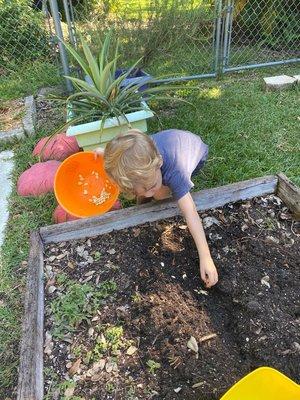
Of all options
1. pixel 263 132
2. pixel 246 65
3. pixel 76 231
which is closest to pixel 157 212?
pixel 76 231

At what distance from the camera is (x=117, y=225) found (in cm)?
215

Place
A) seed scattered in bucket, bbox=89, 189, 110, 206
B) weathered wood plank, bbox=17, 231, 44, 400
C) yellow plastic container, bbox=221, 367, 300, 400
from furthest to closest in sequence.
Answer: seed scattered in bucket, bbox=89, 189, 110, 206 < weathered wood plank, bbox=17, 231, 44, 400 < yellow plastic container, bbox=221, 367, 300, 400

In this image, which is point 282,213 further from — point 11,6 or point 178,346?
point 11,6

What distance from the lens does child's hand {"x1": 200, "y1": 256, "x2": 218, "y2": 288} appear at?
179 centimetres

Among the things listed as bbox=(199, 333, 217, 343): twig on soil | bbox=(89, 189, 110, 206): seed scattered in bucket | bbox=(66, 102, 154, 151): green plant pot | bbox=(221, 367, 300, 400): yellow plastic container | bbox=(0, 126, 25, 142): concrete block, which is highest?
bbox=(66, 102, 154, 151): green plant pot

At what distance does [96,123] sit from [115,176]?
762mm

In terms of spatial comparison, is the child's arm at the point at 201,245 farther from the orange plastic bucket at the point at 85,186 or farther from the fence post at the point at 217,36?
the fence post at the point at 217,36

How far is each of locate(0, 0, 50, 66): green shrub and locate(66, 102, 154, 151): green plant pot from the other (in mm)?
2390

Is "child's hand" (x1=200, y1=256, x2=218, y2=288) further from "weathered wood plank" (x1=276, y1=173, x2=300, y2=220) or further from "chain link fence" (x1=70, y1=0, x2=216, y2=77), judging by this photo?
"chain link fence" (x1=70, y1=0, x2=216, y2=77)

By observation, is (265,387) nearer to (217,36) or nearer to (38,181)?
(38,181)

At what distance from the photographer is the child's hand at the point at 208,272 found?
1789 millimetres

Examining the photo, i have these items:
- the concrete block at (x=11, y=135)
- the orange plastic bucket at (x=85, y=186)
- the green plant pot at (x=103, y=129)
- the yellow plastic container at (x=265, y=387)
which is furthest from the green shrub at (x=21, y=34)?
the yellow plastic container at (x=265, y=387)

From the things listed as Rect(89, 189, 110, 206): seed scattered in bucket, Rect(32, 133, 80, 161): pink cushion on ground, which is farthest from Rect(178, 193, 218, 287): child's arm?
Rect(32, 133, 80, 161): pink cushion on ground

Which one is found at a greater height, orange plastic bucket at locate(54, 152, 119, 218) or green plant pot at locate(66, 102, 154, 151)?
green plant pot at locate(66, 102, 154, 151)
